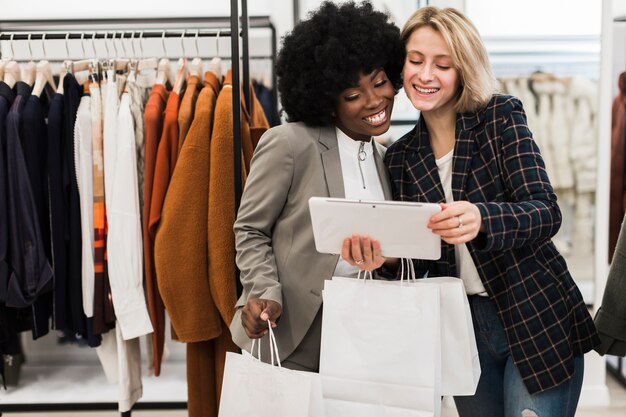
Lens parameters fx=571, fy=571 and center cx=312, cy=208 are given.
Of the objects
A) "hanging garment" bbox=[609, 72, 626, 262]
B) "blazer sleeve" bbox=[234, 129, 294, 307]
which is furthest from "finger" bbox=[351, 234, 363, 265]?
"hanging garment" bbox=[609, 72, 626, 262]

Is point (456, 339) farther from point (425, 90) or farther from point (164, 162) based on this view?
point (164, 162)

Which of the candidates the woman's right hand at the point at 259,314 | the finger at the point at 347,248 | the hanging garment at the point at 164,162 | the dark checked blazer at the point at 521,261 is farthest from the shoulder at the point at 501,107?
the hanging garment at the point at 164,162

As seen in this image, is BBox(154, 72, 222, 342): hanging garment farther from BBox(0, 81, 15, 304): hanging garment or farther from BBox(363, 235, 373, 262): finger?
BBox(363, 235, 373, 262): finger

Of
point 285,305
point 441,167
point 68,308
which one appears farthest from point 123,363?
point 441,167

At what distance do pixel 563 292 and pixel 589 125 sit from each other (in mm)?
1638

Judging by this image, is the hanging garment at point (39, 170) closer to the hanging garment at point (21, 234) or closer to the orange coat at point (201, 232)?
the hanging garment at point (21, 234)

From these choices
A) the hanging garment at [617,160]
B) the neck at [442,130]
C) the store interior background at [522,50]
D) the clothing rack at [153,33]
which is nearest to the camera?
the neck at [442,130]

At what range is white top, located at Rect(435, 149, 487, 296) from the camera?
4.45 feet

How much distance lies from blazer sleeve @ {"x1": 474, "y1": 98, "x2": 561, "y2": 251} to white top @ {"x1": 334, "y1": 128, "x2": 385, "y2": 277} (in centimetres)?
29

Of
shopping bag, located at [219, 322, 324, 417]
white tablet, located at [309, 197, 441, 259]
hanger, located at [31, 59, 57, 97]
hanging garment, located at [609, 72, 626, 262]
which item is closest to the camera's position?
white tablet, located at [309, 197, 441, 259]

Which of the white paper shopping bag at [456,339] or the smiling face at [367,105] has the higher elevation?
the smiling face at [367,105]

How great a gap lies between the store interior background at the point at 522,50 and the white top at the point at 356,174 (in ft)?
4.12

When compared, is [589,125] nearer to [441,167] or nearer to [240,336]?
[441,167]

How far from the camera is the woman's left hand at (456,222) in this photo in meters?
1.08
